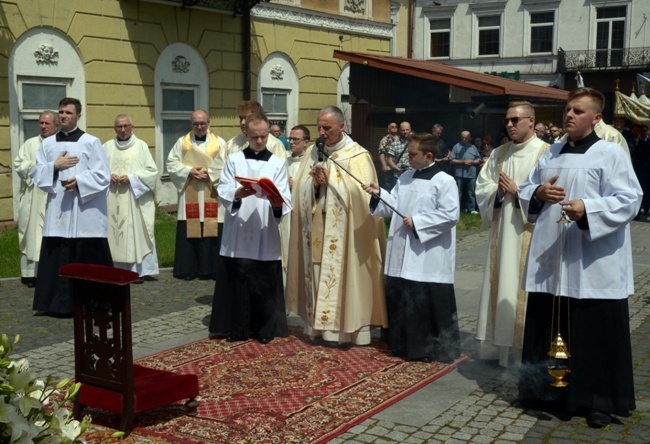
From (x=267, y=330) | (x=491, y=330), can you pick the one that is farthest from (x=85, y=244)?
(x=491, y=330)

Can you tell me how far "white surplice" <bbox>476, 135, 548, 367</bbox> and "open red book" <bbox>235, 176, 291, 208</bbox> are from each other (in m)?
1.69

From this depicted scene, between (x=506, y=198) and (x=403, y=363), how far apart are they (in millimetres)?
1525

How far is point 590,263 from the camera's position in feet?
18.0

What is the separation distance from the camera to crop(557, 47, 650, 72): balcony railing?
117 feet

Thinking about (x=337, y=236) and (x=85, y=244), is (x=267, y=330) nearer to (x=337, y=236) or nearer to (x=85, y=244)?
(x=337, y=236)

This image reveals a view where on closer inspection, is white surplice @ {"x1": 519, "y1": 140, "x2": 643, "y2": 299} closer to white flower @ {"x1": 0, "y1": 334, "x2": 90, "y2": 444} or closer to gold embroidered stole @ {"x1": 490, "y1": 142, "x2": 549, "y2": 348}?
gold embroidered stole @ {"x1": 490, "y1": 142, "x2": 549, "y2": 348}

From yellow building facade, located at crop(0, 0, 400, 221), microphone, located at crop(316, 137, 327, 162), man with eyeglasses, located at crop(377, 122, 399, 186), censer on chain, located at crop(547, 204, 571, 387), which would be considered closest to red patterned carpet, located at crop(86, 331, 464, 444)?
censer on chain, located at crop(547, 204, 571, 387)

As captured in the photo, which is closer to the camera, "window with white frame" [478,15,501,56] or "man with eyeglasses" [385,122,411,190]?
"man with eyeglasses" [385,122,411,190]

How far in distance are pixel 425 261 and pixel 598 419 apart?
81.4 inches

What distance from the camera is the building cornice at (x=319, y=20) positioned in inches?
776

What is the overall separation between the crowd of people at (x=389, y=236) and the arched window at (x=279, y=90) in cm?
930

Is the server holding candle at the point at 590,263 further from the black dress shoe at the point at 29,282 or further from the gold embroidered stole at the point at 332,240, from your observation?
the black dress shoe at the point at 29,282

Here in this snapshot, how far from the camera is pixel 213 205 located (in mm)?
10938

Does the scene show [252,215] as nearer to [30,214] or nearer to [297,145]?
[297,145]
